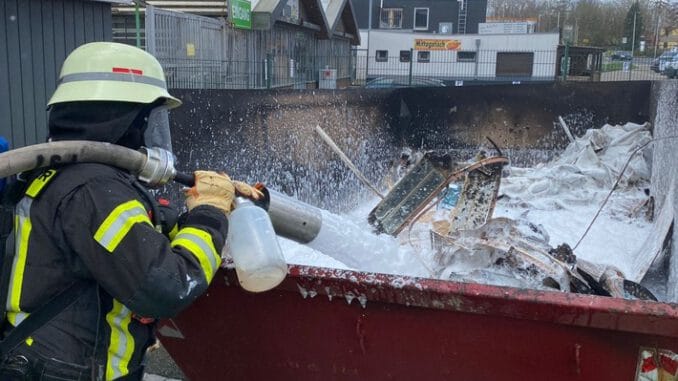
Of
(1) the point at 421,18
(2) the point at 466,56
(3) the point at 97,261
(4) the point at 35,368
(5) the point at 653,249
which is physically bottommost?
(5) the point at 653,249

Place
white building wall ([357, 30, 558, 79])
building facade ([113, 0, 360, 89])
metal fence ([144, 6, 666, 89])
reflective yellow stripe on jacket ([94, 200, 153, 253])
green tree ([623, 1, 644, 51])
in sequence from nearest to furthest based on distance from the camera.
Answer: reflective yellow stripe on jacket ([94, 200, 153, 253]), building facade ([113, 0, 360, 89]), metal fence ([144, 6, 666, 89]), white building wall ([357, 30, 558, 79]), green tree ([623, 1, 644, 51])

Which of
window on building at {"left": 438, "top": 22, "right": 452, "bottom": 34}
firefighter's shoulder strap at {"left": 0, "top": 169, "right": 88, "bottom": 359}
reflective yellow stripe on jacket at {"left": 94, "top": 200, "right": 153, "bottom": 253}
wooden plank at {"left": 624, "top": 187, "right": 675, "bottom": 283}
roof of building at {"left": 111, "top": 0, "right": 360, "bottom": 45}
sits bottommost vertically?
wooden plank at {"left": 624, "top": 187, "right": 675, "bottom": 283}

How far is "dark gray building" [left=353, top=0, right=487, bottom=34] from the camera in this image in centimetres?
3953

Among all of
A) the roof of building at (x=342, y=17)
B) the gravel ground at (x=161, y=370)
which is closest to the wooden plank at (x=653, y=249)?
the gravel ground at (x=161, y=370)

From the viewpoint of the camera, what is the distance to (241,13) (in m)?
12.7

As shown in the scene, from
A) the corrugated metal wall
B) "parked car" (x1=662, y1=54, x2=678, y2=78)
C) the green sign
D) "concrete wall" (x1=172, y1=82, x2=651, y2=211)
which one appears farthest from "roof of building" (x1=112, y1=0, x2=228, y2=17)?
"parked car" (x1=662, y1=54, x2=678, y2=78)

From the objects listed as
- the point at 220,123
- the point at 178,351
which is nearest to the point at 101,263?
the point at 178,351

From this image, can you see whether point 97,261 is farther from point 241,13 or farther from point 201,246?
point 241,13

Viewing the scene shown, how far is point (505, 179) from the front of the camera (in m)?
8.21

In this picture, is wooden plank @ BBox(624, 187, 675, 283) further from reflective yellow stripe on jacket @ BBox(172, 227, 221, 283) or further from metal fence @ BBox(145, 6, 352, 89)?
metal fence @ BBox(145, 6, 352, 89)

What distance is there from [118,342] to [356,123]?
567cm

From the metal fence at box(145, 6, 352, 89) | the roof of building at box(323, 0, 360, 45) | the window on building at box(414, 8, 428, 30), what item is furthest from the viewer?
the window on building at box(414, 8, 428, 30)

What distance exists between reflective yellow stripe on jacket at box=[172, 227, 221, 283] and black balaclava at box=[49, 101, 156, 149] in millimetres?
302

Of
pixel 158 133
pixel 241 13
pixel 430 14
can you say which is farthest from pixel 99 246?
pixel 430 14
